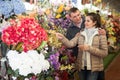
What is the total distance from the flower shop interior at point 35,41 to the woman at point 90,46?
97 mm

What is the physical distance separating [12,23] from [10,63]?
30 cm

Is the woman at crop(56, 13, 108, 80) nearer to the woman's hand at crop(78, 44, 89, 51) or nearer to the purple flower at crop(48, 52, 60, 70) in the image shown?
the woman's hand at crop(78, 44, 89, 51)

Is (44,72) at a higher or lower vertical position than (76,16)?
lower

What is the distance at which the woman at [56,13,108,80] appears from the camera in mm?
3299

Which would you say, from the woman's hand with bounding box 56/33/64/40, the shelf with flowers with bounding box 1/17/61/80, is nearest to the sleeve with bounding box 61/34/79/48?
the woman's hand with bounding box 56/33/64/40

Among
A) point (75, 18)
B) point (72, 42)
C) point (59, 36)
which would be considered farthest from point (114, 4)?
point (59, 36)

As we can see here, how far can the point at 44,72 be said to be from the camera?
2602 mm

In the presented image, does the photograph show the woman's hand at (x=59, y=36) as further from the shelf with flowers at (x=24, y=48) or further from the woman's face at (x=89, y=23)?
the shelf with flowers at (x=24, y=48)

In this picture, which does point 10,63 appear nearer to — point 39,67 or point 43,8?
point 39,67

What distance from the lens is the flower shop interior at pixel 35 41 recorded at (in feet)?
7.82

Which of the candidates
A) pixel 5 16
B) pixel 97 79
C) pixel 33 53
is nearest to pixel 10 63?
pixel 33 53

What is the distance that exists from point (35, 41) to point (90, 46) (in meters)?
1.05

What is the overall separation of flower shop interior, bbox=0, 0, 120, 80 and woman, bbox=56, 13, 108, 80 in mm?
97

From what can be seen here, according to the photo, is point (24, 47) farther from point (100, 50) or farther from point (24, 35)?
point (100, 50)
